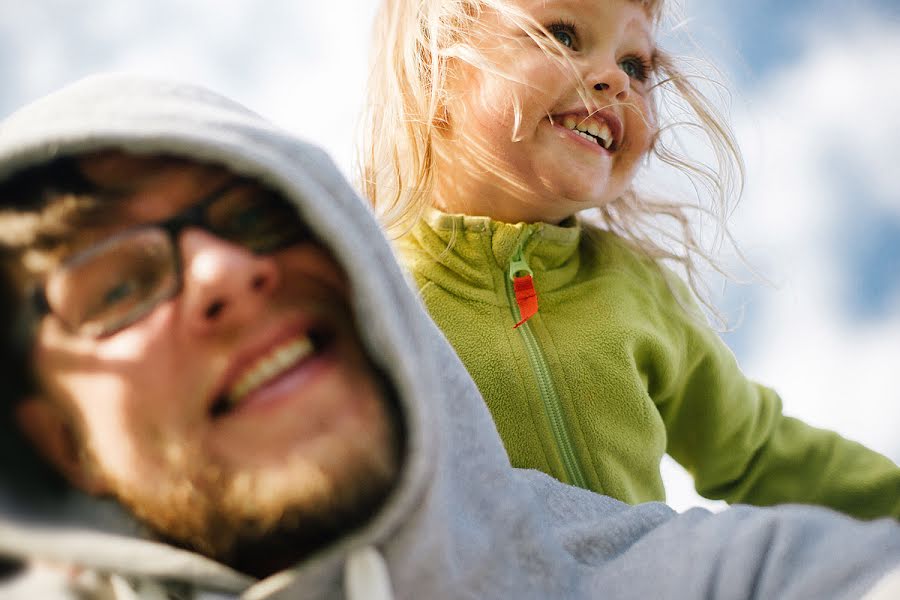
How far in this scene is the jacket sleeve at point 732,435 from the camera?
1707 mm

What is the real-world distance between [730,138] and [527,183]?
26.6 inches

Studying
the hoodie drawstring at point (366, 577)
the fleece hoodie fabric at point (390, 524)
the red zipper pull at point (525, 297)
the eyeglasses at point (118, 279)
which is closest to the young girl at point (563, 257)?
the red zipper pull at point (525, 297)

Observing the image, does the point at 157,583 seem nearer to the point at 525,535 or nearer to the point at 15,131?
the point at 525,535

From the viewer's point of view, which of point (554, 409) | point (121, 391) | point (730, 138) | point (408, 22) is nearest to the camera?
point (121, 391)

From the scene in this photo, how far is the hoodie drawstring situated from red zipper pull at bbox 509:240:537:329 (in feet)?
2.41

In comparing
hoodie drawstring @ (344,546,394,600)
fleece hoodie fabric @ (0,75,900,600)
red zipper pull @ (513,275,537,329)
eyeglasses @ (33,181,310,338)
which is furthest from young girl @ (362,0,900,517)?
eyeglasses @ (33,181,310,338)

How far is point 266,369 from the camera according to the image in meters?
0.87

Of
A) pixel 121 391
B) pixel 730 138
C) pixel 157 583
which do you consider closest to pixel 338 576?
pixel 157 583

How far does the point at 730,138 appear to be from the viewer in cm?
192

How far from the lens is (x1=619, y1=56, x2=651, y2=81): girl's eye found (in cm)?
167

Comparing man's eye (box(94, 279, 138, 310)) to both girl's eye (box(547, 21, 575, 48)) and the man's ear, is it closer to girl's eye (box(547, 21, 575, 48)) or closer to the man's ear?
the man's ear

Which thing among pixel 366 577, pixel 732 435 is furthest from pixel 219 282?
pixel 732 435

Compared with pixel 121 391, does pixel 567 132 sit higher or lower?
higher

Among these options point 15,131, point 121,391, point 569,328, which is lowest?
point 569,328
